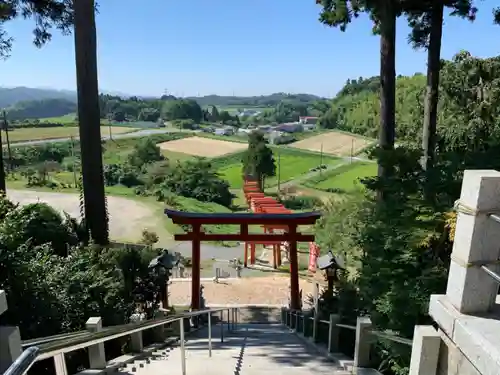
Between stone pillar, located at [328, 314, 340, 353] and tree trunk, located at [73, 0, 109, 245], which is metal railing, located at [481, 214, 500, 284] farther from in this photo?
tree trunk, located at [73, 0, 109, 245]

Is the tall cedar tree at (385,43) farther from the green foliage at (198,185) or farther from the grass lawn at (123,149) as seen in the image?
the grass lawn at (123,149)

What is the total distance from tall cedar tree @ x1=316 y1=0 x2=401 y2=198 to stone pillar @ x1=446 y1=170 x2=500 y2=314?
5.99 metres

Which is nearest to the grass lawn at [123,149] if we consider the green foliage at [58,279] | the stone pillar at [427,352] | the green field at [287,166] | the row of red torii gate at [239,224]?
the green field at [287,166]

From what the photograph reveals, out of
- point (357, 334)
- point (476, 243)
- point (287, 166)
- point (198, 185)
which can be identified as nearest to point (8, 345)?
point (476, 243)

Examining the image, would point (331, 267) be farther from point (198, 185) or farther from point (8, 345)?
point (198, 185)

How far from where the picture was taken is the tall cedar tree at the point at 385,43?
27.9ft

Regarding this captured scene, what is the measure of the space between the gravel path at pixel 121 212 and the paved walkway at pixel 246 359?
1895 cm

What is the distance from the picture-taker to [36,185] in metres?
40.6

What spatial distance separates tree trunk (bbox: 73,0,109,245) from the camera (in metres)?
8.30

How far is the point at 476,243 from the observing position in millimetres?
2223

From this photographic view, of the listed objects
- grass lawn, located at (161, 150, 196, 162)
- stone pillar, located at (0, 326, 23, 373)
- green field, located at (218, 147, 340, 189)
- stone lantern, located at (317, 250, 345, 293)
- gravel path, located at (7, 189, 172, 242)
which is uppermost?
stone pillar, located at (0, 326, 23, 373)

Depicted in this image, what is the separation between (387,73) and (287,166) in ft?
233

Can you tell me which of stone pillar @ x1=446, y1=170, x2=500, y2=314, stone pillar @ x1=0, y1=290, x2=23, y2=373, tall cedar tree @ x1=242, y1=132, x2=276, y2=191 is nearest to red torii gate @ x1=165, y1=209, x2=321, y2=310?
stone pillar @ x1=0, y1=290, x2=23, y2=373

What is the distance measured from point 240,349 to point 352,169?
65.6 metres
